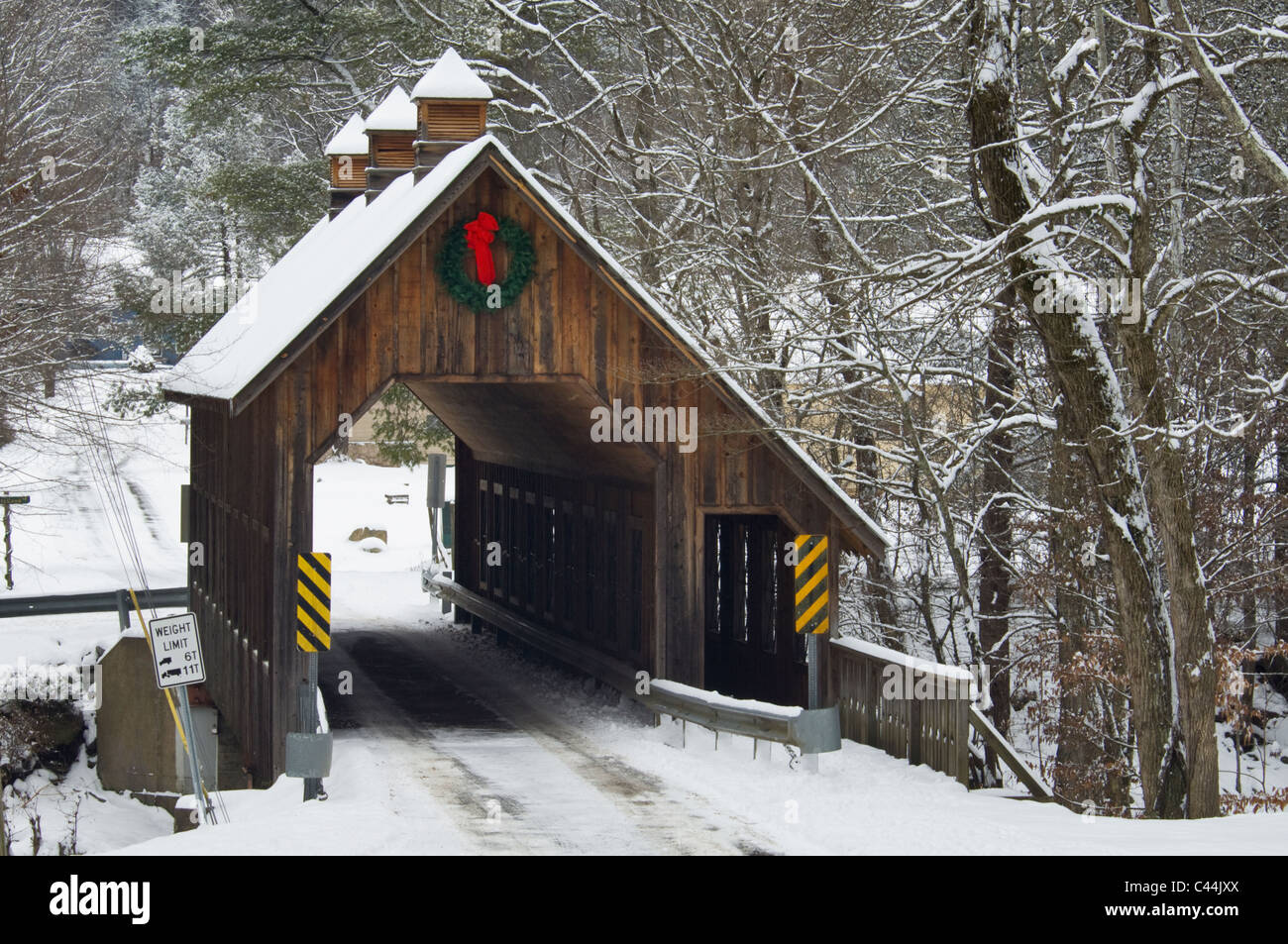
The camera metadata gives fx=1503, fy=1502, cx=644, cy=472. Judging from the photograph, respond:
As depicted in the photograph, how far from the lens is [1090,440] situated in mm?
14000

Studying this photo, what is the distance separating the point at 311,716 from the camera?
45.0 ft

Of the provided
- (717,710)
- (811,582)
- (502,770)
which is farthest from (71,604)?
(811,582)

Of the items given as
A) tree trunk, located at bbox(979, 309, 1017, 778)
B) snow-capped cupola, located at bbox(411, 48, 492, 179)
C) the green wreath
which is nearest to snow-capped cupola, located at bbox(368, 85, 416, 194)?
snow-capped cupola, located at bbox(411, 48, 492, 179)

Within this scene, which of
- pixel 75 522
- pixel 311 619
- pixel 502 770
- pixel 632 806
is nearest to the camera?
pixel 632 806

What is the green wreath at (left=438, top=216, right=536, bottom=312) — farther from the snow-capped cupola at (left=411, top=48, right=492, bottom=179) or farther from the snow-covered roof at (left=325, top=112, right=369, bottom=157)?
the snow-covered roof at (left=325, top=112, right=369, bottom=157)

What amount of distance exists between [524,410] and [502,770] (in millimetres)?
6762

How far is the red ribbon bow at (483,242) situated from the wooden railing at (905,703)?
530 cm

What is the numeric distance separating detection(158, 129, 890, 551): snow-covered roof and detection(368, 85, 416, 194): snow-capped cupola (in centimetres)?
213

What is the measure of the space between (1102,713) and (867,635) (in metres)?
3.88

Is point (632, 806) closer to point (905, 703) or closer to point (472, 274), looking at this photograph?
point (905, 703)

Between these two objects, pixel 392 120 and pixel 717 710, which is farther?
pixel 392 120

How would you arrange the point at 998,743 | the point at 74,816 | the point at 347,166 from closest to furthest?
the point at 998,743, the point at 74,816, the point at 347,166

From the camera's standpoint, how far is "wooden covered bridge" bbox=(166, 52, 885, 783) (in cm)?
1513

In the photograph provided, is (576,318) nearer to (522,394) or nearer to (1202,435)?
(522,394)
